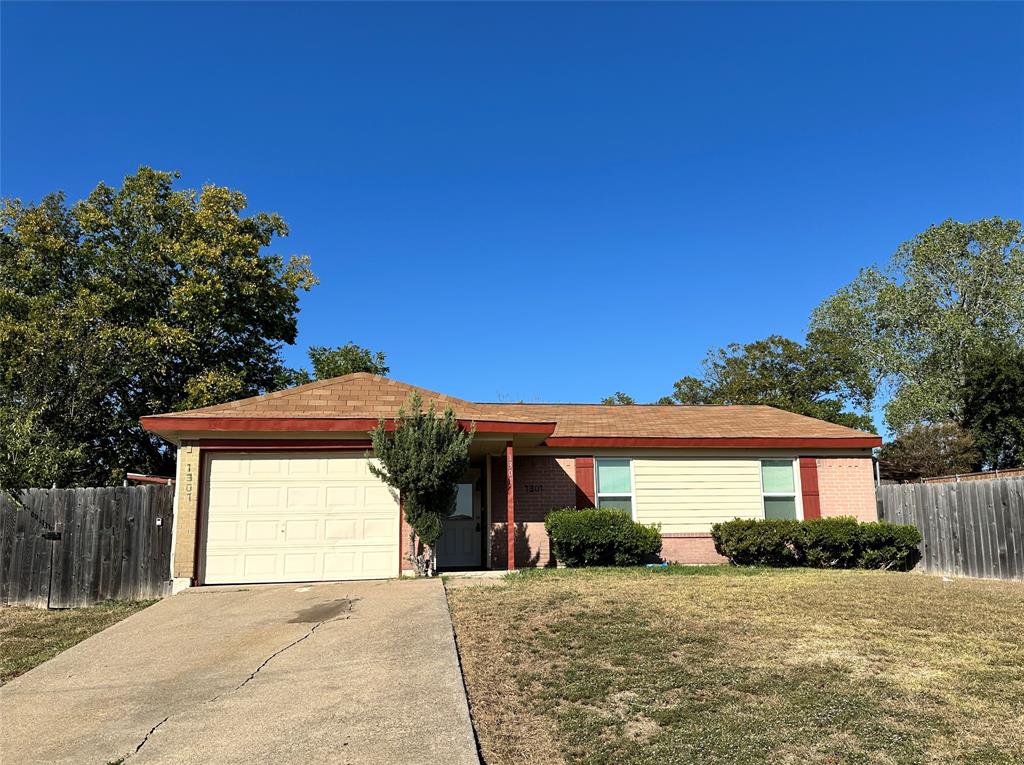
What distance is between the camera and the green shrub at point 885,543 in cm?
1371

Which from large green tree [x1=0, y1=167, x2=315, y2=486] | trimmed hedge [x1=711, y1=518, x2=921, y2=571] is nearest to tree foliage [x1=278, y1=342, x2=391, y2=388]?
large green tree [x1=0, y1=167, x2=315, y2=486]

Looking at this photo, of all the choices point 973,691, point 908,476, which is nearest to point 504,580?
point 973,691

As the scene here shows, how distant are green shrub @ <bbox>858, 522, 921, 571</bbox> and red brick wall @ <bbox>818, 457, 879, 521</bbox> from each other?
103 centimetres

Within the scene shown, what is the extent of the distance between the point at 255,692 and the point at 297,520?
5.81 meters

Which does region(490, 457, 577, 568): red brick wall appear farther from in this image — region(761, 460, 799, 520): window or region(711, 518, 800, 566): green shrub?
region(761, 460, 799, 520): window

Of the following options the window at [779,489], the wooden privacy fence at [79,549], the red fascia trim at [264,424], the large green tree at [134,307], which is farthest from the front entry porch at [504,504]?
the large green tree at [134,307]

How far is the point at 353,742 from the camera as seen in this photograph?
4668mm

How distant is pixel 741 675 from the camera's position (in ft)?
18.8

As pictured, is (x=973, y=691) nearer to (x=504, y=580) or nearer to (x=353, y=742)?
(x=353, y=742)

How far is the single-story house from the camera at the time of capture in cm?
1138

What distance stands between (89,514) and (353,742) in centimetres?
810

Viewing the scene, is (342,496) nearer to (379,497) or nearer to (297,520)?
(379,497)

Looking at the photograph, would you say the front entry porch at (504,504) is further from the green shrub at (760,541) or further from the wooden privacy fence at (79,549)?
the wooden privacy fence at (79,549)

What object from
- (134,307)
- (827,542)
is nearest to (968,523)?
(827,542)
